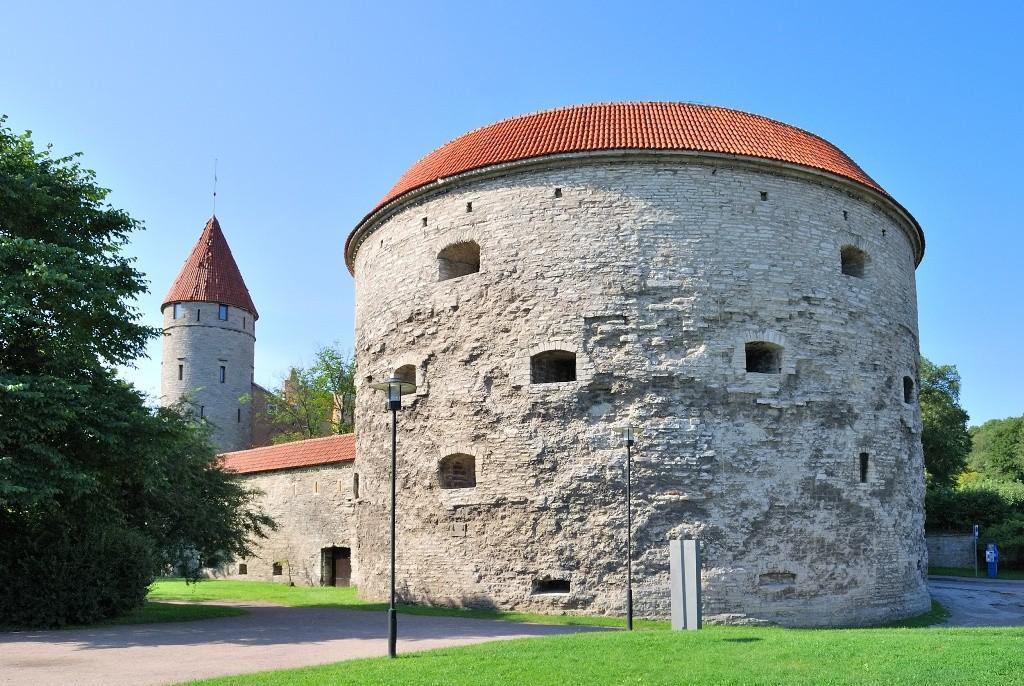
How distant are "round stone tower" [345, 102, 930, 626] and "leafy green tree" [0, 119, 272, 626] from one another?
4606mm

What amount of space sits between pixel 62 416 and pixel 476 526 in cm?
629

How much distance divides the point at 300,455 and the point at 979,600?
15822mm

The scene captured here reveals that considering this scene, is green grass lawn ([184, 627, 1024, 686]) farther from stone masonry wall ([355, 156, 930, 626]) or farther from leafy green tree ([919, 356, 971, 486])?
leafy green tree ([919, 356, 971, 486])

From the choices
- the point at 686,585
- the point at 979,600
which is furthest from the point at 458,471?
the point at 979,600

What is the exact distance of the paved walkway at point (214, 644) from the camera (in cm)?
834

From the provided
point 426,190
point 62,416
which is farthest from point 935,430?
point 62,416

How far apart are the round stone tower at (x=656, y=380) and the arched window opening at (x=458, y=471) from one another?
51mm

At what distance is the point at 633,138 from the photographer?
1502 centimetres

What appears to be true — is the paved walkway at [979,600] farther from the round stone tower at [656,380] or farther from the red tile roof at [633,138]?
the red tile roof at [633,138]

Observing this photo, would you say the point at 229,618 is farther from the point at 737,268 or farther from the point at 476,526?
the point at 737,268

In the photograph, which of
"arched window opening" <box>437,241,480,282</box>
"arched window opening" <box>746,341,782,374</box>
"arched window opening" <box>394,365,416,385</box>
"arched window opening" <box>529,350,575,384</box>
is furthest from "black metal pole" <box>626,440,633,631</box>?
"arched window opening" <box>437,241,480,282</box>

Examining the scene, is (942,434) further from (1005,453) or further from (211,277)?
(211,277)

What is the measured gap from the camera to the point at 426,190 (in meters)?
16.2

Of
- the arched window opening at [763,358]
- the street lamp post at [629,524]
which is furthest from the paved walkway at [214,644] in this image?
the arched window opening at [763,358]
